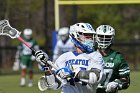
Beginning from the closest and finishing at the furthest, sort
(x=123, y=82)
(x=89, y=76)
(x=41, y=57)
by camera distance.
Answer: (x=89, y=76)
(x=41, y=57)
(x=123, y=82)

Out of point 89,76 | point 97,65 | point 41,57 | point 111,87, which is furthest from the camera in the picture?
point 111,87

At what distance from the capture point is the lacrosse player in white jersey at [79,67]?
6246mm

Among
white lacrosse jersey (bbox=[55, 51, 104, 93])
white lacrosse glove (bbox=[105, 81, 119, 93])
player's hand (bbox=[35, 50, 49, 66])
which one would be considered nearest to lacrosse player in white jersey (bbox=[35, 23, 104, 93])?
white lacrosse jersey (bbox=[55, 51, 104, 93])

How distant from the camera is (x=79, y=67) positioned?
633cm

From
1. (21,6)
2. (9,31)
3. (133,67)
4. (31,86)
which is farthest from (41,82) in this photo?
(21,6)

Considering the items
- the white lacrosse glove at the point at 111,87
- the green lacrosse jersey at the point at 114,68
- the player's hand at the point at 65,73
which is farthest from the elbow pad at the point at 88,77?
the green lacrosse jersey at the point at 114,68

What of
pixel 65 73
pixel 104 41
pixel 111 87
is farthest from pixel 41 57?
pixel 104 41

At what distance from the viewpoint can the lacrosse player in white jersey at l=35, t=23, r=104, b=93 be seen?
625 centimetres

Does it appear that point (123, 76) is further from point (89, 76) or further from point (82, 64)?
point (89, 76)

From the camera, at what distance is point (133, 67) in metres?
24.7

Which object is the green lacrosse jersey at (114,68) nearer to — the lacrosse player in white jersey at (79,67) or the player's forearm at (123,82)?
the player's forearm at (123,82)

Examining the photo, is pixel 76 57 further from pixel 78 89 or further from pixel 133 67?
pixel 133 67

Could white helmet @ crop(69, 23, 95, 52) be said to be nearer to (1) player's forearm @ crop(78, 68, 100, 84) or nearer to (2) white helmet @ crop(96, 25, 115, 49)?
(1) player's forearm @ crop(78, 68, 100, 84)

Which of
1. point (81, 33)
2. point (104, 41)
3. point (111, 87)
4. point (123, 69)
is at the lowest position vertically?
point (111, 87)
